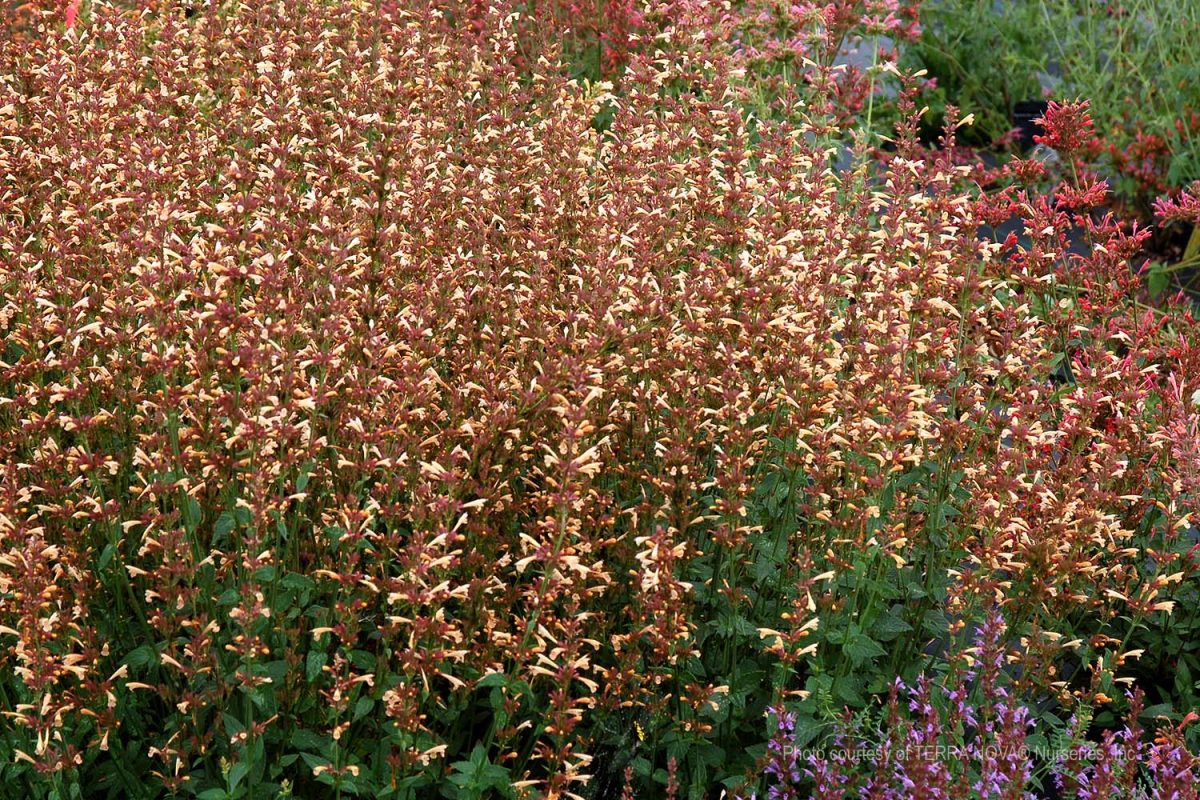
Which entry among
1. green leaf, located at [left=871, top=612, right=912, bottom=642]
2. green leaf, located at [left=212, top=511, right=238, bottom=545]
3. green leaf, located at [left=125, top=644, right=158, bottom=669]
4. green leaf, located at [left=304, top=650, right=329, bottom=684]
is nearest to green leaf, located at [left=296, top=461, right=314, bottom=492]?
green leaf, located at [left=212, top=511, right=238, bottom=545]

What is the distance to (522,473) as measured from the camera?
11.4 feet

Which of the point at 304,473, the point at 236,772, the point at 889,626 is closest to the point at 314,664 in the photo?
the point at 236,772

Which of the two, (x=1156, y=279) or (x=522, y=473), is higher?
(x=522, y=473)

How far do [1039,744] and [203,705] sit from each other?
1.84 metres

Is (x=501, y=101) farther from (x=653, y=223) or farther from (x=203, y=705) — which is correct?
(x=203, y=705)

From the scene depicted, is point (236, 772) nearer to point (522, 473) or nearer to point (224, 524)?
point (224, 524)

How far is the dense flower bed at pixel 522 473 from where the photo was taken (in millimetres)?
2691

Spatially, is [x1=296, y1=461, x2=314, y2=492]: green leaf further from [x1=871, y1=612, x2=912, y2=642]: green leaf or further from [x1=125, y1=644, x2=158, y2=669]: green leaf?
[x1=871, y1=612, x2=912, y2=642]: green leaf

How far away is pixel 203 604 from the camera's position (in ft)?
9.67

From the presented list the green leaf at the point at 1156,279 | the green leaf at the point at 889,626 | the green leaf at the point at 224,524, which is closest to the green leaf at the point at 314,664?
the green leaf at the point at 224,524

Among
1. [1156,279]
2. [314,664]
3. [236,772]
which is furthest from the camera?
[1156,279]

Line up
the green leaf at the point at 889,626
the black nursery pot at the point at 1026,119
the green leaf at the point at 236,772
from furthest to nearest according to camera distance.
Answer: the black nursery pot at the point at 1026,119 < the green leaf at the point at 889,626 < the green leaf at the point at 236,772

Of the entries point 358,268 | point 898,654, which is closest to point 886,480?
point 898,654

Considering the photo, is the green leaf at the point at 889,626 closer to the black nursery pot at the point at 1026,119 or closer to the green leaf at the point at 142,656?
the green leaf at the point at 142,656
